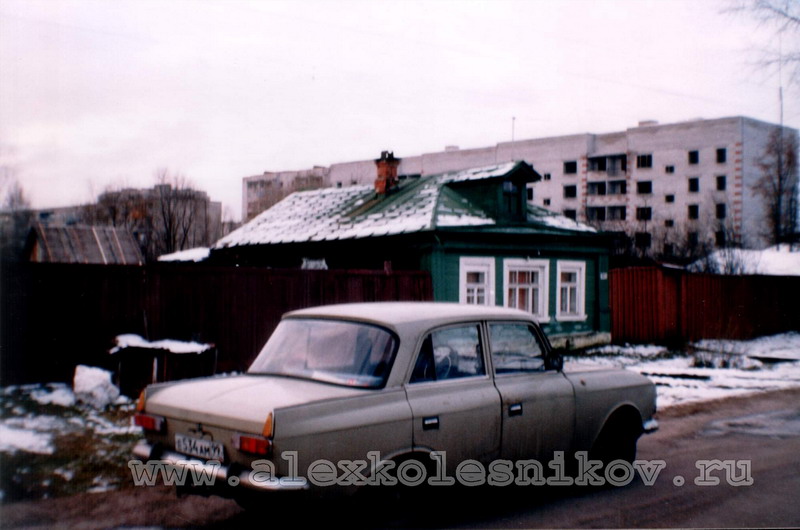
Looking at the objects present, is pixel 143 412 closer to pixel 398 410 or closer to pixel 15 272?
pixel 398 410

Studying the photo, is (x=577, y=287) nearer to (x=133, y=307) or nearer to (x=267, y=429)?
(x=133, y=307)

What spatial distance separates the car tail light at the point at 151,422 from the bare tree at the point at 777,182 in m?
64.2

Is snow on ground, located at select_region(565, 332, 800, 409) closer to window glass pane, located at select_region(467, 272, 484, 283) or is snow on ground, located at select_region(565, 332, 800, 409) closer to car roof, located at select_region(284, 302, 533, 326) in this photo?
window glass pane, located at select_region(467, 272, 484, 283)

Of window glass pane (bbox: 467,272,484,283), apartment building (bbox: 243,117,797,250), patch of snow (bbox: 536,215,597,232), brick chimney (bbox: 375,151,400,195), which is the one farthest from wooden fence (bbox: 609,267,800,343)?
apartment building (bbox: 243,117,797,250)

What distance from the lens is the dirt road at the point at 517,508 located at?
480 centimetres

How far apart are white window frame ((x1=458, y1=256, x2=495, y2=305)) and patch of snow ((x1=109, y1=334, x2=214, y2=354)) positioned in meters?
7.96

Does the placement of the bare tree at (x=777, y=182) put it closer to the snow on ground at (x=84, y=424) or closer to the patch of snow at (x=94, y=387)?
the snow on ground at (x=84, y=424)

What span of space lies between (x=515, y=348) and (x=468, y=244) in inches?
463

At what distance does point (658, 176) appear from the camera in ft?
220

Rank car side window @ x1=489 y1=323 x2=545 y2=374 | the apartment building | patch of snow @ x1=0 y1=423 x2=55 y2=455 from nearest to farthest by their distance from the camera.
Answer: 1. car side window @ x1=489 y1=323 x2=545 y2=374
2. patch of snow @ x1=0 y1=423 x2=55 y2=455
3. the apartment building

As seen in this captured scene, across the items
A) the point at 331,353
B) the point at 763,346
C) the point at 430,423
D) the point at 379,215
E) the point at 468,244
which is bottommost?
the point at 763,346

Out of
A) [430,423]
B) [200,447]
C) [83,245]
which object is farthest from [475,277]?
[83,245]

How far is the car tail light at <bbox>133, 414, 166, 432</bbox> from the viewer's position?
4922mm

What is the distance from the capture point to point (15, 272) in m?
9.96
